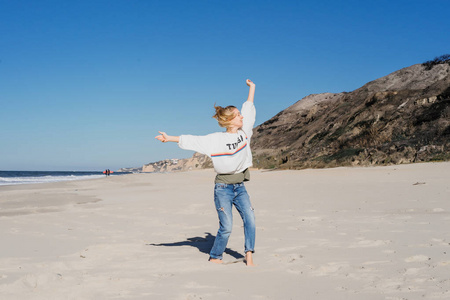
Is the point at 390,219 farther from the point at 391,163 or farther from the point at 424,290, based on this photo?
the point at 391,163

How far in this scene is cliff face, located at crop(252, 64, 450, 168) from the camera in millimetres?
19562

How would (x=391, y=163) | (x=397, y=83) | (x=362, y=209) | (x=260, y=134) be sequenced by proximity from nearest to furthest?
1. (x=362, y=209)
2. (x=391, y=163)
3. (x=397, y=83)
4. (x=260, y=134)

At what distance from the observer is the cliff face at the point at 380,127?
19.6 meters

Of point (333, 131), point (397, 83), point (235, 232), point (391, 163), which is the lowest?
point (235, 232)

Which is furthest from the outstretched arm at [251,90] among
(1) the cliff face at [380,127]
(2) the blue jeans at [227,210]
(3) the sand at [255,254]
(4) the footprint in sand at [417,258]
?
(1) the cliff face at [380,127]

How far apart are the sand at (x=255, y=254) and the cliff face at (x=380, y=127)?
34.4 ft

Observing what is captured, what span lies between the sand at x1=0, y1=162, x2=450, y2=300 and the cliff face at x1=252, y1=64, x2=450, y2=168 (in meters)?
10.5

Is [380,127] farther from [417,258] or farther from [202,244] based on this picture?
[417,258]

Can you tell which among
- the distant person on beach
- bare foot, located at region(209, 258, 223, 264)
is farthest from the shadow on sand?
the distant person on beach

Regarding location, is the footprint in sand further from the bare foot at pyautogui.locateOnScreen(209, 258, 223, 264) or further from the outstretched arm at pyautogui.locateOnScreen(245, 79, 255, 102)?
the outstretched arm at pyautogui.locateOnScreen(245, 79, 255, 102)

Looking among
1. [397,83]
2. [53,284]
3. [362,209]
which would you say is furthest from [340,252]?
[397,83]

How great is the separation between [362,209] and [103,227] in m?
5.48

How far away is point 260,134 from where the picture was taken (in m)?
45.3

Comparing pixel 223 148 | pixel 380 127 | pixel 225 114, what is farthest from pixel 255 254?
pixel 380 127
